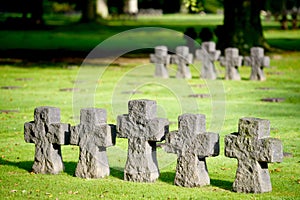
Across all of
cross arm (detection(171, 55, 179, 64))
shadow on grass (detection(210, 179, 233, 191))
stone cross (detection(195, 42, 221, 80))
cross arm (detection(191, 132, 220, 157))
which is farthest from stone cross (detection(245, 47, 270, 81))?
cross arm (detection(191, 132, 220, 157))

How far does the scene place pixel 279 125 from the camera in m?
16.3

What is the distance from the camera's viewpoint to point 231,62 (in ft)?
83.8

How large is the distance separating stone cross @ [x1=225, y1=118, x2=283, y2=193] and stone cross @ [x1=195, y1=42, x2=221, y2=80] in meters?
16.1

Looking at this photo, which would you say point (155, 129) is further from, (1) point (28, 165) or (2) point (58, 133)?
(1) point (28, 165)

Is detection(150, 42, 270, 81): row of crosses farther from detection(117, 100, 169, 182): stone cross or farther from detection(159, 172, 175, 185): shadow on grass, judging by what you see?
detection(117, 100, 169, 182): stone cross

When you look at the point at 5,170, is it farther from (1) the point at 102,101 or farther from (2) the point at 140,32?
(2) the point at 140,32

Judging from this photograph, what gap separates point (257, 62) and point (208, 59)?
1.84 m

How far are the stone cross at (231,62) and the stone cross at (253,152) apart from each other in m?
15.5

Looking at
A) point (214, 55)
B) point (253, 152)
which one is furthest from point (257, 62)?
point (253, 152)

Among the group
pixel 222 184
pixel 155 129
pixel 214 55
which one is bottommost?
pixel 222 184

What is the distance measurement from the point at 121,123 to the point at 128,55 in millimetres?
26008

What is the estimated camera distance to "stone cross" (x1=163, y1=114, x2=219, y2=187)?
1020 centimetres

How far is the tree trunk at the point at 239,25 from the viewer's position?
32906mm

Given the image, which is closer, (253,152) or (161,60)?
(253,152)
